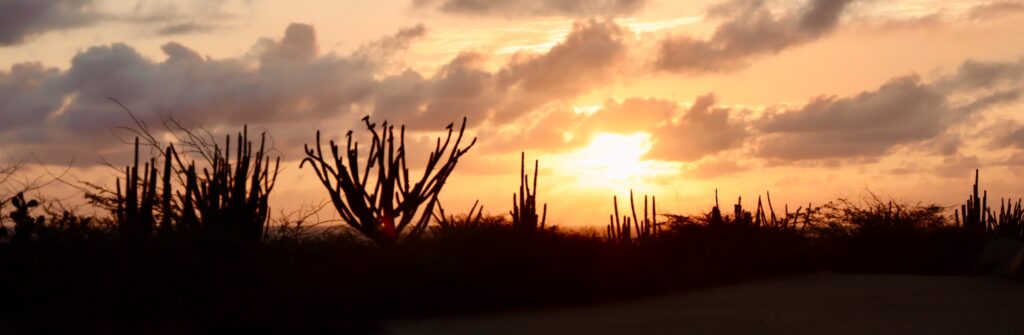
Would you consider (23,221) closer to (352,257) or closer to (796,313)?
(352,257)

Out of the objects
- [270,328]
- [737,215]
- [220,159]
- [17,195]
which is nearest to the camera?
[270,328]

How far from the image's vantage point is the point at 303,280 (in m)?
14.3

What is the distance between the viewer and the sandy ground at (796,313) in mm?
12383

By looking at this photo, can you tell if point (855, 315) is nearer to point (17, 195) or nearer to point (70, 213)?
point (70, 213)

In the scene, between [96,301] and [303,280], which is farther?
[303,280]

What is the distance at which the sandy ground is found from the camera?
40.6 feet

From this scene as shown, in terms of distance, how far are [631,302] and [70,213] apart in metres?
7.34

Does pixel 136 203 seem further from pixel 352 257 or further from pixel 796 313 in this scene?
pixel 796 313

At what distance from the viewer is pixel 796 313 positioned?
13586 mm

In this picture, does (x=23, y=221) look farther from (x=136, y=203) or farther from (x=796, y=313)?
(x=796, y=313)

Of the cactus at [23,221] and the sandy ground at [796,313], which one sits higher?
the cactus at [23,221]

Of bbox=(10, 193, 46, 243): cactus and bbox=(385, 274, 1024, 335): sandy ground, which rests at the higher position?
bbox=(10, 193, 46, 243): cactus

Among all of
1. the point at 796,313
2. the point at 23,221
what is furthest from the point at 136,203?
the point at 796,313

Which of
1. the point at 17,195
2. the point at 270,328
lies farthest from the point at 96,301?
the point at 17,195
